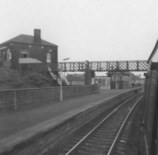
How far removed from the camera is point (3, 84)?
19922 millimetres

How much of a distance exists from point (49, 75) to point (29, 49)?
686 cm

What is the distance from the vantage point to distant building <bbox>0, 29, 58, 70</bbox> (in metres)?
34.9

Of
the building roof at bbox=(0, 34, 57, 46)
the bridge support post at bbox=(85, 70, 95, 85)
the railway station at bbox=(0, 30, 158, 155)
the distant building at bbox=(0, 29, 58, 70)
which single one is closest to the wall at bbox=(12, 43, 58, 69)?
the distant building at bbox=(0, 29, 58, 70)

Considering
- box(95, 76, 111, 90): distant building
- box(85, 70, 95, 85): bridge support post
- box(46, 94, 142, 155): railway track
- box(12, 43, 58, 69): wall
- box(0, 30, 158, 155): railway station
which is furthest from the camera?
box(95, 76, 111, 90): distant building

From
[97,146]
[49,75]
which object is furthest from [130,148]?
[49,75]

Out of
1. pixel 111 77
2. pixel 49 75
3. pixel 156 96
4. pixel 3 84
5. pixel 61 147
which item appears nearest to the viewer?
pixel 156 96

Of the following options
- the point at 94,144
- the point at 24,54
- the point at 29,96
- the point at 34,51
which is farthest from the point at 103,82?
the point at 94,144

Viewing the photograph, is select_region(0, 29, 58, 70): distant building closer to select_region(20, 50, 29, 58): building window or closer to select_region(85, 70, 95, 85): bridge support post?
select_region(20, 50, 29, 58): building window

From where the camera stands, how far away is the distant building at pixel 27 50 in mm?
34875

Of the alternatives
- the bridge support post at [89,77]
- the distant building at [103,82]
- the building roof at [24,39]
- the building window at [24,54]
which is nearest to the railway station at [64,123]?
the bridge support post at [89,77]

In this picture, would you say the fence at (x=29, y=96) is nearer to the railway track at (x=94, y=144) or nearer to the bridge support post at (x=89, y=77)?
the railway track at (x=94, y=144)

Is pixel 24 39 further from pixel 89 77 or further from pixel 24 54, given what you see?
pixel 89 77

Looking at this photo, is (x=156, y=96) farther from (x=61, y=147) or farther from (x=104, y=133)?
(x=104, y=133)

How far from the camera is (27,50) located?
36875 millimetres
